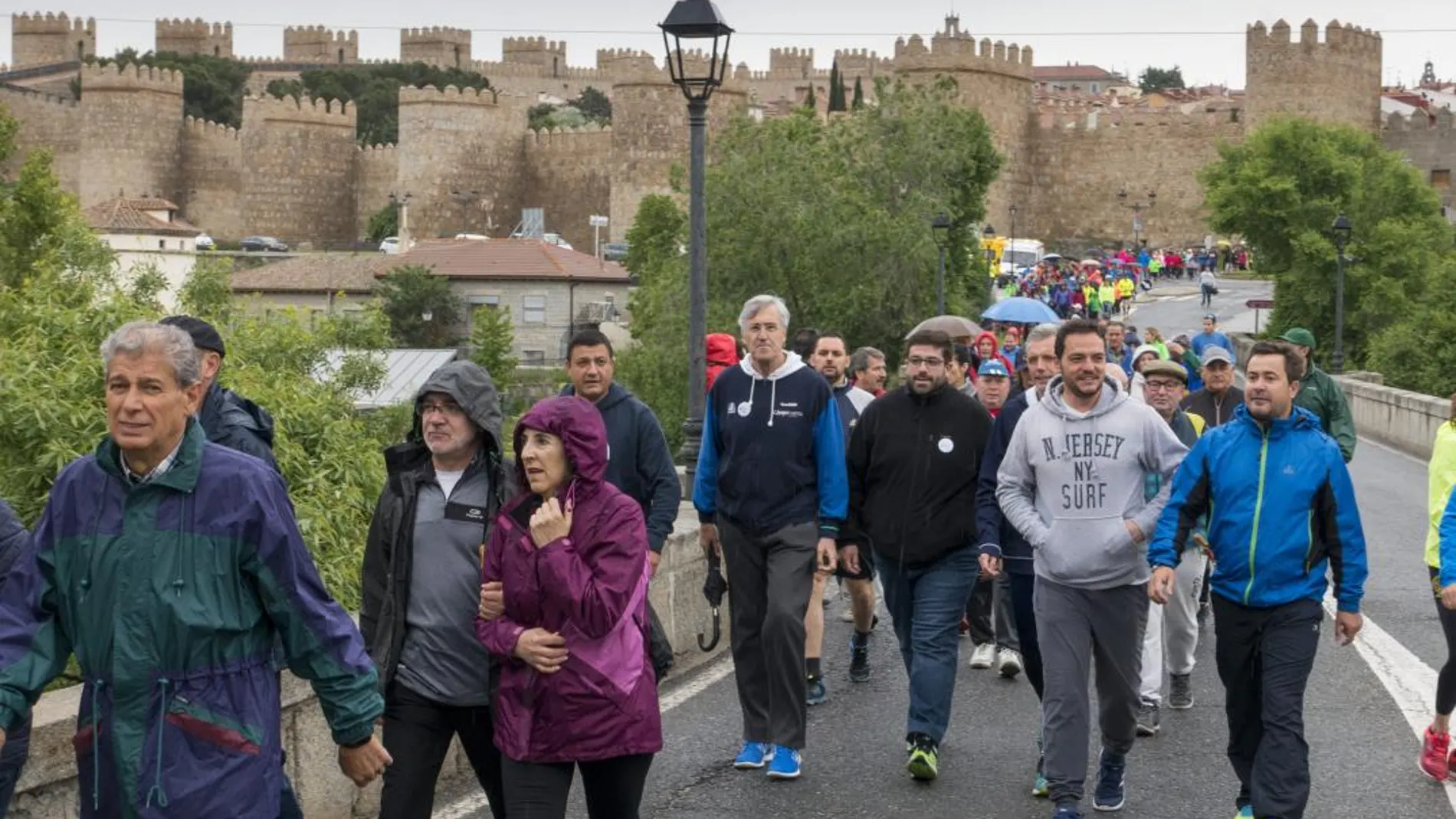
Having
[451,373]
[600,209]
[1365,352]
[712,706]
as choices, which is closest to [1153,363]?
[712,706]

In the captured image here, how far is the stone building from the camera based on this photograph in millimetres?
78688

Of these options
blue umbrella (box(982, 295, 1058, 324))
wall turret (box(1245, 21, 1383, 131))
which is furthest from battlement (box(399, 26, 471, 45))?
blue umbrella (box(982, 295, 1058, 324))

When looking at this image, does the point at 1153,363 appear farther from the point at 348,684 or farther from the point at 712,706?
the point at 348,684

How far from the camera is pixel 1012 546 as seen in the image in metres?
7.77

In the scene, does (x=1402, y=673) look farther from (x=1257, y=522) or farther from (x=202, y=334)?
(x=202, y=334)

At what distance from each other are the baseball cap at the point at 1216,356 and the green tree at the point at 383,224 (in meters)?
80.5

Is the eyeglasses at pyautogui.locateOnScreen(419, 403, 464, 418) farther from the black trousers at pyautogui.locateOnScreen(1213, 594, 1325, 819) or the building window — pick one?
the building window

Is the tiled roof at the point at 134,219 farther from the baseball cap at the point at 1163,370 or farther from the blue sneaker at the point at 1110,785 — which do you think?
the blue sneaker at the point at 1110,785

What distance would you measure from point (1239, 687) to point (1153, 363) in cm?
298

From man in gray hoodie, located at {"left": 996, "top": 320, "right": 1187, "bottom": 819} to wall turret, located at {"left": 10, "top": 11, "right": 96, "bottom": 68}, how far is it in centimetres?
13726

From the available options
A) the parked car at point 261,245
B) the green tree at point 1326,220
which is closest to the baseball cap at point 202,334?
the green tree at point 1326,220

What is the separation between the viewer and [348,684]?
449 centimetres

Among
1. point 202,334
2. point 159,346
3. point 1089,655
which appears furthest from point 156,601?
point 1089,655

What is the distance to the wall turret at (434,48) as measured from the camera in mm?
136250
